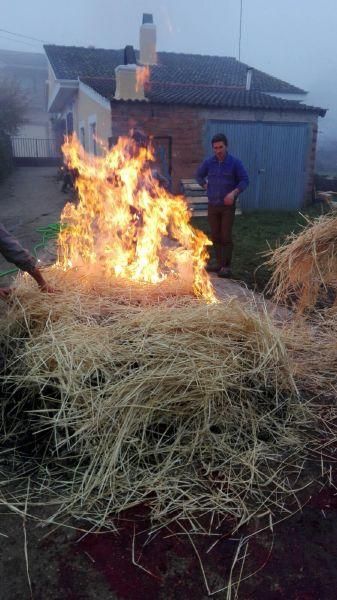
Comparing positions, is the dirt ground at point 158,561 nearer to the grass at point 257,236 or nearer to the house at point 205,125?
the grass at point 257,236

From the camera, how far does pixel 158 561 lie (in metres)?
2.22

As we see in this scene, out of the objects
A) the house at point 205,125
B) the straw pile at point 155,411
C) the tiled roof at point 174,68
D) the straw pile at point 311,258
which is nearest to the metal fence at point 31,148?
the tiled roof at point 174,68

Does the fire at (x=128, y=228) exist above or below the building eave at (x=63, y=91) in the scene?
below

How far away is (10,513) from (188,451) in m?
1.02

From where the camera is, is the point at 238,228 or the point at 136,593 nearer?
the point at 136,593

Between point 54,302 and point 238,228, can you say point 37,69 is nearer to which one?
point 238,228

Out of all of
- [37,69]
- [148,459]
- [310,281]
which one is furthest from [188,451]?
[37,69]

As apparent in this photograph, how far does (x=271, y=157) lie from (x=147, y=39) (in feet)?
22.3

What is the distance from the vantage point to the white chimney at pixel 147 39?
655 inches

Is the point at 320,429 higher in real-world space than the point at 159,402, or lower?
lower

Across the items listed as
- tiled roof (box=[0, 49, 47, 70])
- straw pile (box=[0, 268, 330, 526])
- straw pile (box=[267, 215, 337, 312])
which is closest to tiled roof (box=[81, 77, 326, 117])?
straw pile (box=[267, 215, 337, 312])

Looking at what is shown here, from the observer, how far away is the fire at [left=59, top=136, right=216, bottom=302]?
4895 mm

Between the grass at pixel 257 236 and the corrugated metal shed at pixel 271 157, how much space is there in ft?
2.20

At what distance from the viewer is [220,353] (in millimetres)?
3311
